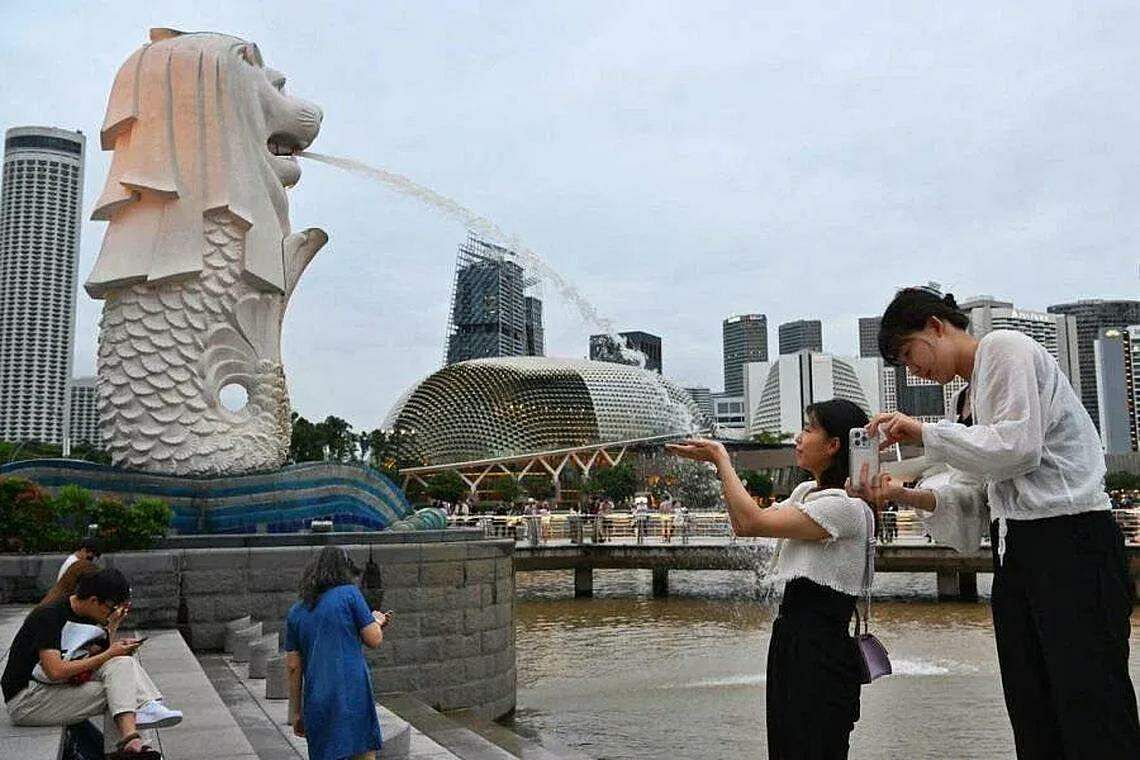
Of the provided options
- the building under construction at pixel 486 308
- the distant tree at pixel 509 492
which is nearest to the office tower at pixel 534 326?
the building under construction at pixel 486 308

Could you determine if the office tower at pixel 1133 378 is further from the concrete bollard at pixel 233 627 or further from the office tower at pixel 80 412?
the concrete bollard at pixel 233 627

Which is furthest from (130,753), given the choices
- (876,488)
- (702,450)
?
(876,488)

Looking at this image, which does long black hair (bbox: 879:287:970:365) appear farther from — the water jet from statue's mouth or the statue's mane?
the water jet from statue's mouth

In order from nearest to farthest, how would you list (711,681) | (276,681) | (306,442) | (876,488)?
1. (876,488)
2. (276,681)
3. (711,681)
4. (306,442)

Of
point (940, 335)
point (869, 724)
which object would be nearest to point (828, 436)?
point (940, 335)

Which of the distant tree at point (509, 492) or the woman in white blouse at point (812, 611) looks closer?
the woman in white blouse at point (812, 611)

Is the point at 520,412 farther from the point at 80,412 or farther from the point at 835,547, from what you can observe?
the point at 835,547

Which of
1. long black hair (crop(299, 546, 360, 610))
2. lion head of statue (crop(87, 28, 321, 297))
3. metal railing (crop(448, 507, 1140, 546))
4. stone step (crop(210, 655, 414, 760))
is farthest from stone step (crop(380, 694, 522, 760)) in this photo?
metal railing (crop(448, 507, 1140, 546))

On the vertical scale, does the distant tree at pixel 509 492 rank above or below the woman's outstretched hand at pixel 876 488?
below

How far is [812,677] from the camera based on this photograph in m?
2.16

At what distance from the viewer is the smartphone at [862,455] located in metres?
1.91

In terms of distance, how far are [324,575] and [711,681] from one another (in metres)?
7.32

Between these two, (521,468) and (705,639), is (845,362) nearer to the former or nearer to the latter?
(521,468)

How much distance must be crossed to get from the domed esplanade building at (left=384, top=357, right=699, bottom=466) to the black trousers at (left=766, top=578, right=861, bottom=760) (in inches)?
2392
